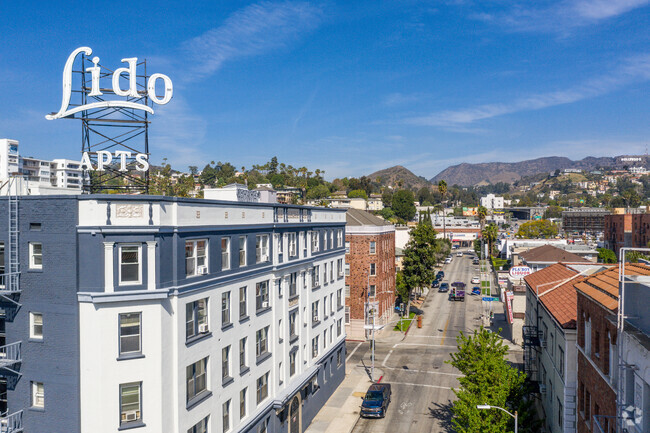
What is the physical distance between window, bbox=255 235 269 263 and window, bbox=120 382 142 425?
1158cm

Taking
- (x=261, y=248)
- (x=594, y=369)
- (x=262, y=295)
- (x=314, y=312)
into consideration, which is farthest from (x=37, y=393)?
(x=594, y=369)

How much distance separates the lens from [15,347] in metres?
21.9

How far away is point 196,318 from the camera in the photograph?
79.8 ft

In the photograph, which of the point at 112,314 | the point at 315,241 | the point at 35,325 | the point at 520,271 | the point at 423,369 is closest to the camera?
the point at 112,314

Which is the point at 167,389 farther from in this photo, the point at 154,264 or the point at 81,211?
the point at 81,211

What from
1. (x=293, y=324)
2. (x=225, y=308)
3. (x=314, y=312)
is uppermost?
(x=225, y=308)

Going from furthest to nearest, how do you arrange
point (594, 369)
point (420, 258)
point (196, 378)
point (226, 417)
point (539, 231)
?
point (539, 231) → point (420, 258) → point (226, 417) → point (196, 378) → point (594, 369)

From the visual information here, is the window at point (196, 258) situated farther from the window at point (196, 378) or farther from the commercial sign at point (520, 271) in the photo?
the commercial sign at point (520, 271)

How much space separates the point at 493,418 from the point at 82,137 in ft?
92.2

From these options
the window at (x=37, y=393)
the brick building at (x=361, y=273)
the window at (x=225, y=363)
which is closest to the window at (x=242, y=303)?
the window at (x=225, y=363)

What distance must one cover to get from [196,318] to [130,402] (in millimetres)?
4740

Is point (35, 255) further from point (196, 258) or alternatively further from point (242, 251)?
point (242, 251)

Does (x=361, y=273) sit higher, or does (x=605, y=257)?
(x=361, y=273)

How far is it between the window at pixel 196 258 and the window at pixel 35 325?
652 cm
